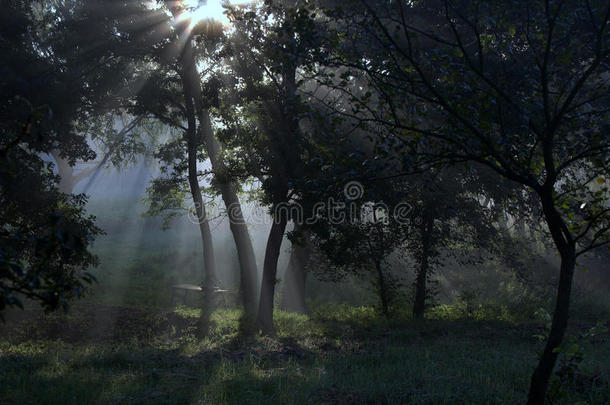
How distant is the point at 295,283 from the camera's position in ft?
66.2

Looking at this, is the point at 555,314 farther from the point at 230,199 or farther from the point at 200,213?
the point at 200,213

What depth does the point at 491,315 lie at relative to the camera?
17.4m

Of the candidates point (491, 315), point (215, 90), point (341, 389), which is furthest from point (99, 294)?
point (341, 389)

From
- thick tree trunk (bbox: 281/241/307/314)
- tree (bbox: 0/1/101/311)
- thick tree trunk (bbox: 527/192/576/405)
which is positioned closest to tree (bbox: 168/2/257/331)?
Answer: thick tree trunk (bbox: 281/241/307/314)

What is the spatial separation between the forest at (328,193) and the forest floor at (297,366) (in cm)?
6

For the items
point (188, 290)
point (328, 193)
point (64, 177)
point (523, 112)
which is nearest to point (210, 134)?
point (188, 290)

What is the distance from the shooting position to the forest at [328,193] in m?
5.54

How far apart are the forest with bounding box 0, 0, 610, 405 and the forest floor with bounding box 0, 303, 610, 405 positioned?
0.19 feet

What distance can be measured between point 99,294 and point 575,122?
20463 mm

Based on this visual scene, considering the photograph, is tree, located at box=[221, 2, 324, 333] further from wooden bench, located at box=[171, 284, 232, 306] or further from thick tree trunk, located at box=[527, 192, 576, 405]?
thick tree trunk, located at box=[527, 192, 576, 405]

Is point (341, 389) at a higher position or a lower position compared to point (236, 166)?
lower

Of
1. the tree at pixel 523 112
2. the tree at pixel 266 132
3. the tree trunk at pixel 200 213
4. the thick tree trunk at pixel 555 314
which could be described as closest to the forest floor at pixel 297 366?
the thick tree trunk at pixel 555 314

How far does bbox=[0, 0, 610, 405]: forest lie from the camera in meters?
5.54

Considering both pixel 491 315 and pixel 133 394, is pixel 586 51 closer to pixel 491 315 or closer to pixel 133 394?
pixel 491 315
